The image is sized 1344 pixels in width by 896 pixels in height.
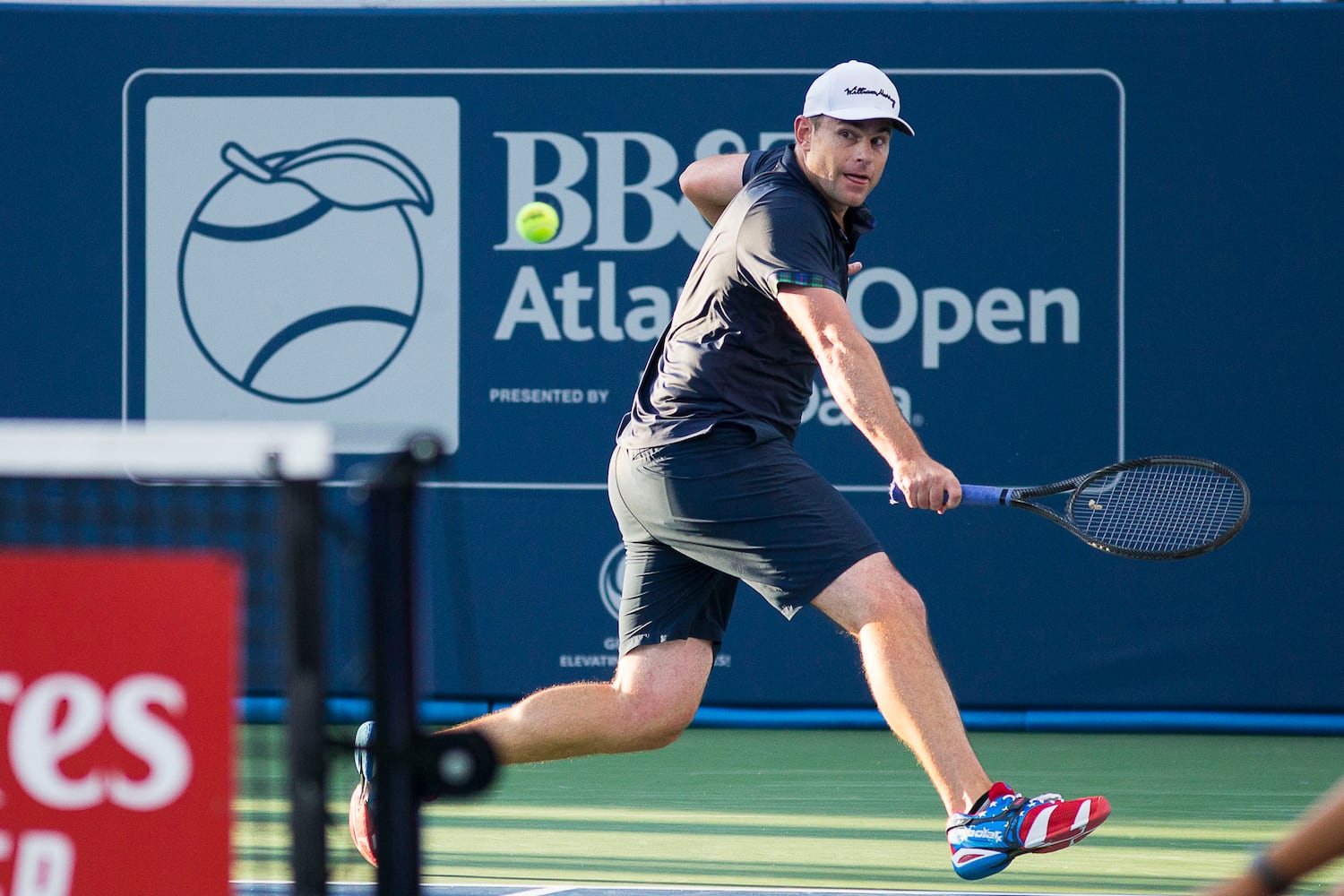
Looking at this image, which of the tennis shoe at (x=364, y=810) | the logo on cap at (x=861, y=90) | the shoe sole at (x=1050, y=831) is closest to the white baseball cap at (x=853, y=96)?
the logo on cap at (x=861, y=90)

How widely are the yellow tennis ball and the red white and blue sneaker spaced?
9.54 feet

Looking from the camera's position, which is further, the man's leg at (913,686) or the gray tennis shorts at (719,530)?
the gray tennis shorts at (719,530)

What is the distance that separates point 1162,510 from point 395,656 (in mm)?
3198

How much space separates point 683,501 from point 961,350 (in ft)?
8.04

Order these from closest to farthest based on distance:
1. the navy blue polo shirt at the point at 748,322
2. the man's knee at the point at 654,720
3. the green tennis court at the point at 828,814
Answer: the navy blue polo shirt at the point at 748,322
the man's knee at the point at 654,720
the green tennis court at the point at 828,814

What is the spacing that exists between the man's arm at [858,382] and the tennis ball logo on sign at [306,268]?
2681 millimetres

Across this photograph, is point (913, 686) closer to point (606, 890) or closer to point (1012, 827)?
point (1012, 827)

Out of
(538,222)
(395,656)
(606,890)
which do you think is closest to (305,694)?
(395,656)

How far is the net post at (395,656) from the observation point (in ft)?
5.14

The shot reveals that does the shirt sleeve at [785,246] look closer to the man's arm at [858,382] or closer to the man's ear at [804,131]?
the man's arm at [858,382]

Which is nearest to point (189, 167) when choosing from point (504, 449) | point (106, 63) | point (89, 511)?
point (106, 63)

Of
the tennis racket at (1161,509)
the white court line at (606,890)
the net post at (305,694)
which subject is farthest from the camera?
the tennis racket at (1161,509)

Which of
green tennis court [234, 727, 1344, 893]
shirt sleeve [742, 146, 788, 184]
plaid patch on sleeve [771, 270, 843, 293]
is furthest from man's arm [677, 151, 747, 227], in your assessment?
green tennis court [234, 727, 1344, 893]

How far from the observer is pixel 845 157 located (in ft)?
10.4
